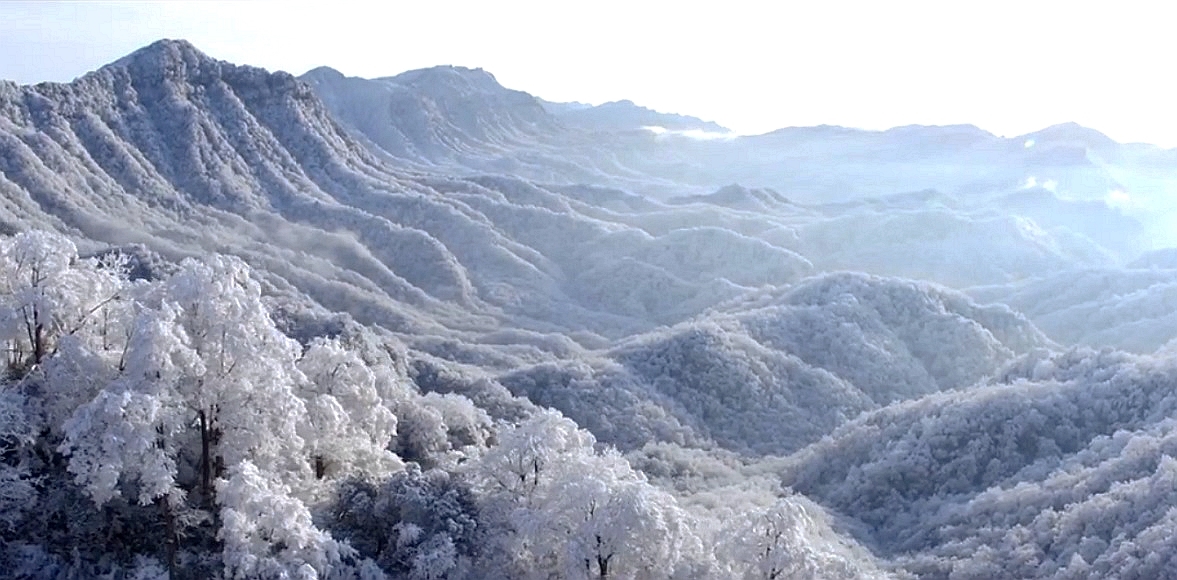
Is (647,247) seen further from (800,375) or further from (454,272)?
(800,375)

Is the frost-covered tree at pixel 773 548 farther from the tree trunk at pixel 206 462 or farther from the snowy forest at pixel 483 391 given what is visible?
the tree trunk at pixel 206 462

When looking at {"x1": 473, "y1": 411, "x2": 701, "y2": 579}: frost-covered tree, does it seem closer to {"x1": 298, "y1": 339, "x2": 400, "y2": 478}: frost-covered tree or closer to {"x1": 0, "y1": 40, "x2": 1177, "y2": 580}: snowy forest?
{"x1": 0, "y1": 40, "x2": 1177, "y2": 580}: snowy forest

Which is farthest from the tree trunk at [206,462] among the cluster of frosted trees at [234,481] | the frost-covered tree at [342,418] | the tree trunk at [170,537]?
the frost-covered tree at [342,418]

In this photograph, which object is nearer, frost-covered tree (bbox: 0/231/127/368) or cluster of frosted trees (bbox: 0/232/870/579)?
cluster of frosted trees (bbox: 0/232/870/579)

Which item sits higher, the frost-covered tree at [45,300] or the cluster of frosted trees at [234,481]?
the frost-covered tree at [45,300]

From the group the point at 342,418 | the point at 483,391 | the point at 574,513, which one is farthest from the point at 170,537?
the point at 483,391

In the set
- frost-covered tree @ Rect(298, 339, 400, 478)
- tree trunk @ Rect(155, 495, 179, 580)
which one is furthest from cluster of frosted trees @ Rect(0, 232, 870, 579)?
frost-covered tree @ Rect(298, 339, 400, 478)
